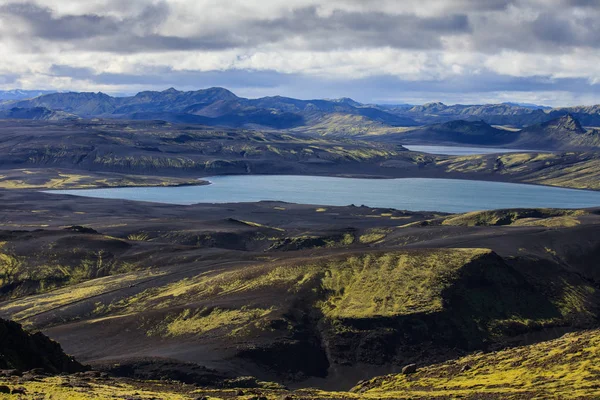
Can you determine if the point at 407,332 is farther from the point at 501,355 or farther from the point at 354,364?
the point at 501,355

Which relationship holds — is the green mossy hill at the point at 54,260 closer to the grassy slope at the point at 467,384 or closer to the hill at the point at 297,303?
the hill at the point at 297,303

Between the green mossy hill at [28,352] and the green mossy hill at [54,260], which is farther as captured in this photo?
the green mossy hill at [54,260]

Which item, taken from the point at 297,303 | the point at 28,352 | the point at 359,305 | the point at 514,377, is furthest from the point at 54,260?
the point at 514,377

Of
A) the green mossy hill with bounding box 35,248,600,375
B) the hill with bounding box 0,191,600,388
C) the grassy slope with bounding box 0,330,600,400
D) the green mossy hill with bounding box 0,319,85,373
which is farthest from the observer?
the green mossy hill with bounding box 35,248,600,375

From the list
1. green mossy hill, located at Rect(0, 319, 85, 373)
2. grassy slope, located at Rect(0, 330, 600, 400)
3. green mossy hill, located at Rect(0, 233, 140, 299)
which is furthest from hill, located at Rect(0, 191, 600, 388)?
grassy slope, located at Rect(0, 330, 600, 400)

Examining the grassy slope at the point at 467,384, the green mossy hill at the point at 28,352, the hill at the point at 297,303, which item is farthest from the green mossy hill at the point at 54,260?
the grassy slope at the point at 467,384

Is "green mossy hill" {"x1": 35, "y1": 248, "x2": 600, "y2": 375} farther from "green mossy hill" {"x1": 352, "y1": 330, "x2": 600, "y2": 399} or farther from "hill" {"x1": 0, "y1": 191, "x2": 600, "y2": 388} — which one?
"green mossy hill" {"x1": 352, "y1": 330, "x2": 600, "y2": 399}

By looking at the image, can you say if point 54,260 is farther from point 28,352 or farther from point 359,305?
point 28,352
